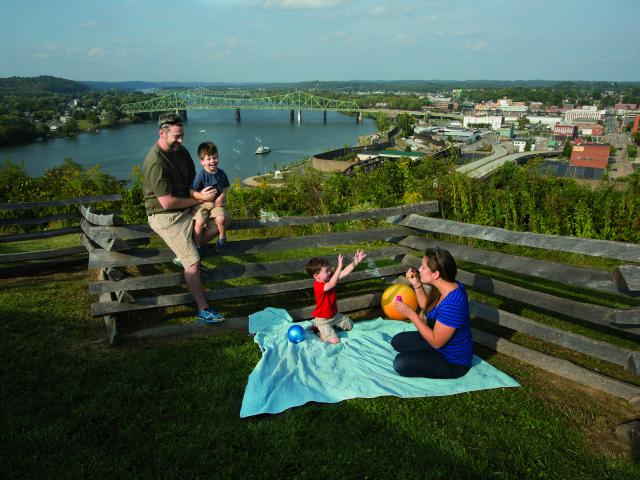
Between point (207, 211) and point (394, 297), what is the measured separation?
2.60 metres

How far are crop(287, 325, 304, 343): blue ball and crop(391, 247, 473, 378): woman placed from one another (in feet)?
3.76

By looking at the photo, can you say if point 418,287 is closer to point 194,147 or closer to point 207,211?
point 207,211

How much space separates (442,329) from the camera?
4070 mm

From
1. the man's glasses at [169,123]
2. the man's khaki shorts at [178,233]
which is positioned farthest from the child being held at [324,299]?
the man's glasses at [169,123]

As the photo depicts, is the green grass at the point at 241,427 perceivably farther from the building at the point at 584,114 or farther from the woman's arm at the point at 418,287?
the building at the point at 584,114

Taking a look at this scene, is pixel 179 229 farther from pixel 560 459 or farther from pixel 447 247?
pixel 560 459

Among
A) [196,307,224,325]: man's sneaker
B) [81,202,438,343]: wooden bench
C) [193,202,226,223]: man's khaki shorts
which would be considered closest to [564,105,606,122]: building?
[81,202,438,343]: wooden bench

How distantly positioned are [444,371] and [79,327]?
4.27 meters

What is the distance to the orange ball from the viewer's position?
18.4 ft

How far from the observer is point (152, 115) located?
140 meters

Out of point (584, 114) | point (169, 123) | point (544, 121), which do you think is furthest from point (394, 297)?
point (584, 114)

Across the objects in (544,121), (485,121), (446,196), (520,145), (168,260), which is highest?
(485,121)

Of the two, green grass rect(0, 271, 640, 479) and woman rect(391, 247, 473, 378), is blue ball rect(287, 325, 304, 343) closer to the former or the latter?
green grass rect(0, 271, 640, 479)

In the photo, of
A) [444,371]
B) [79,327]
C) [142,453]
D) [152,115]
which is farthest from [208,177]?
[152,115]
